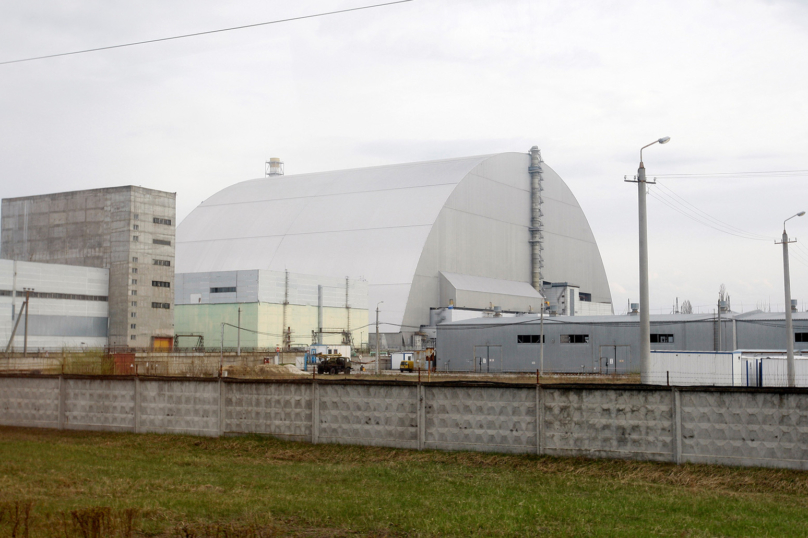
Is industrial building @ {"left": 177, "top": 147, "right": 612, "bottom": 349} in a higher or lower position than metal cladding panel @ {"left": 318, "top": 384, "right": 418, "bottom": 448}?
higher

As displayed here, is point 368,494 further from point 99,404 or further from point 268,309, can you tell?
point 268,309

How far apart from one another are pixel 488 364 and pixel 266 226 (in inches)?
1725

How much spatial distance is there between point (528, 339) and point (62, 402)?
48093mm

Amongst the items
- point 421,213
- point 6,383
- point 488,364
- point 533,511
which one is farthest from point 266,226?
point 533,511

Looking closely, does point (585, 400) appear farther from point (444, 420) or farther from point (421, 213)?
point (421, 213)

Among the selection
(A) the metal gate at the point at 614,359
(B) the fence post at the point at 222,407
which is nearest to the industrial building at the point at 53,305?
(A) the metal gate at the point at 614,359

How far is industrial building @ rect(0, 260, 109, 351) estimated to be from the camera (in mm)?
69125

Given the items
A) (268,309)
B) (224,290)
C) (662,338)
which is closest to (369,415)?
(662,338)

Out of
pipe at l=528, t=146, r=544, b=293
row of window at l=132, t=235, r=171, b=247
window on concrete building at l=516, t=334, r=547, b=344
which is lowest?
window on concrete building at l=516, t=334, r=547, b=344

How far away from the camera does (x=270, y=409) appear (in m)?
20.3

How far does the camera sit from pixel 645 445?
16.3 metres

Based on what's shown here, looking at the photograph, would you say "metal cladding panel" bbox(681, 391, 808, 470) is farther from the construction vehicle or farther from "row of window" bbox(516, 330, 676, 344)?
the construction vehicle

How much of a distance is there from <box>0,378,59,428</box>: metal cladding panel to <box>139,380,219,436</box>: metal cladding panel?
3.33 meters

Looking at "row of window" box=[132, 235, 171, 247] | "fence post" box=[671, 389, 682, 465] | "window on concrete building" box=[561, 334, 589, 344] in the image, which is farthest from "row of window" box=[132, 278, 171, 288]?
"fence post" box=[671, 389, 682, 465]
